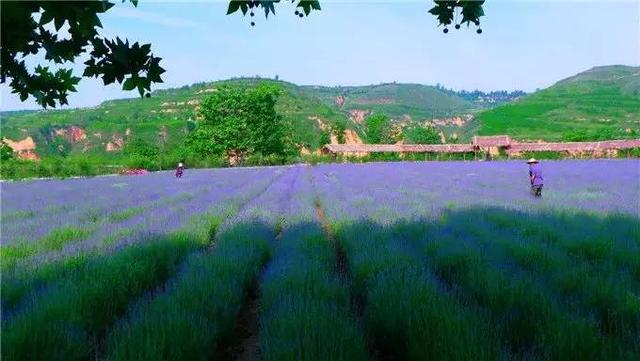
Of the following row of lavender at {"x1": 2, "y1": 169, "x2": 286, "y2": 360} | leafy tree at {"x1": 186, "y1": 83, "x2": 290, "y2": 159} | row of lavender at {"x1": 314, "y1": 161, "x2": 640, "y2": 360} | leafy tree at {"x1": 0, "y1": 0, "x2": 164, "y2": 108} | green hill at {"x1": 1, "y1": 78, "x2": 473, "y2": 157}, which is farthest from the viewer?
green hill at {"x1": 1, "y1": 78, "x2": 473, "y2": 157}

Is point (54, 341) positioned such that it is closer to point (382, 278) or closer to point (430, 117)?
point (382, 278)

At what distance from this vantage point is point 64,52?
8.33 ft

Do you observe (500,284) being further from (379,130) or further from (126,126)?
(126,126)

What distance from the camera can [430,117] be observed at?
638ft

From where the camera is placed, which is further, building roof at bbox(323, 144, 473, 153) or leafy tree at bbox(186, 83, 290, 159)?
building roof at bbox(323, 144, 473, 153)

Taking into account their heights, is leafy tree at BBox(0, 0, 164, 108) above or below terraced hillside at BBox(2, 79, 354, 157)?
below

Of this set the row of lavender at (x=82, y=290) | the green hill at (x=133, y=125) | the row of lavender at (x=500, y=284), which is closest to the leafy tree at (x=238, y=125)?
the green hill at (x=133, y=125)

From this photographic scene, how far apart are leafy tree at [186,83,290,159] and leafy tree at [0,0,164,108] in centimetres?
5903

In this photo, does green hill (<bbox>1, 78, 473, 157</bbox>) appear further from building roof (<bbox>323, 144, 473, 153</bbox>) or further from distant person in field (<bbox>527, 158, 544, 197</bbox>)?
distant person in field (<bbox>527, 158, 544, 197</bbox>)

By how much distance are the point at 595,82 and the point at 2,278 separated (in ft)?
648

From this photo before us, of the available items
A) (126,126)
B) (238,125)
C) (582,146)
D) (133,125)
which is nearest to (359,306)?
(238,125)

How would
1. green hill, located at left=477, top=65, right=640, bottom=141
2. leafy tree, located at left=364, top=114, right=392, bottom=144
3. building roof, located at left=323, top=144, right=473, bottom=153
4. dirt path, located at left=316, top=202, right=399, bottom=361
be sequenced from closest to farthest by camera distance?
dirt path, located at left=316, top=202, right=399, bottom=361, building roof, located at left=323, top=144, right=473, bottom=153, leafy tree, located at left=364, top=114, right=392, bottom=144, green hill, located at left=477, top=65, right=640, bottom=141

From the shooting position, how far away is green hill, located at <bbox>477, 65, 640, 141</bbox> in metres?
114

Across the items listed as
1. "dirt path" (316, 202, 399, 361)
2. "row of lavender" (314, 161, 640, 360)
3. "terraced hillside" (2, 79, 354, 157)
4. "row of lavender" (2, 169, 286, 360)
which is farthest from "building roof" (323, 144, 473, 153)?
"row of lavender" (2, 169, 286, 360)
